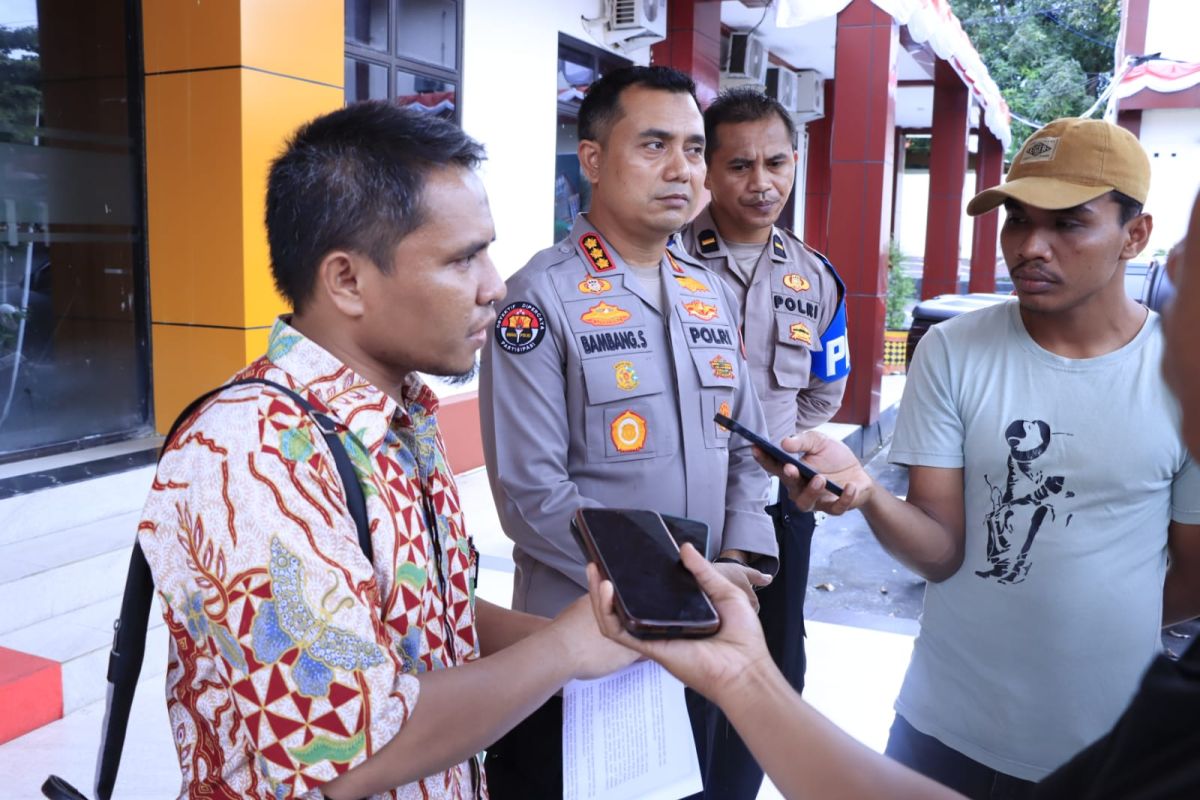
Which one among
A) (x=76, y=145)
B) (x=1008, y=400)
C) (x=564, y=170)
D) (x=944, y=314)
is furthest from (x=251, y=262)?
(x=944, y=314)

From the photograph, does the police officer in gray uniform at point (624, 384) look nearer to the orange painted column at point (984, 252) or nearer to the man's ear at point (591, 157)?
the man's ear at point (591, 157)

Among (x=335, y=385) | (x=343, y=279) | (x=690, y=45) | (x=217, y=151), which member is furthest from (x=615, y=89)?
(x=690, y=45)

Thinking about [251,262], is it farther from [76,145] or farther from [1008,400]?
[1008,400]

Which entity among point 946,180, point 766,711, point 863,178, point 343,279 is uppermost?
point 946,180

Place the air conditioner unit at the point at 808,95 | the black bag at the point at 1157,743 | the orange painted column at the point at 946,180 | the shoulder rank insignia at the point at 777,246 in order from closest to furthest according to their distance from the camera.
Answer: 1. the black bag at the point at 1157,743
2. the shoulder rank insignia at the point at 777,246
3. the air conditioner unit at the point at 808,95
4. the orange painted column at the point at 946,180

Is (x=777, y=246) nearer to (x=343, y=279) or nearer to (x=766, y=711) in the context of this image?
(x=343, y=279)

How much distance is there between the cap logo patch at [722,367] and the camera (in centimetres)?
219

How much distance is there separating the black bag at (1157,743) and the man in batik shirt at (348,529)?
0.61 m

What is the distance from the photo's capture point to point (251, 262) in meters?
3.99

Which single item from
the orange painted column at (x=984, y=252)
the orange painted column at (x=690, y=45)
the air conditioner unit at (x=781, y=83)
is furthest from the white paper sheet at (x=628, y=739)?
the orange painted column at (x=984, y=252)

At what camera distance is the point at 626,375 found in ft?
6.79

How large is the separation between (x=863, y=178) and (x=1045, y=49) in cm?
1797

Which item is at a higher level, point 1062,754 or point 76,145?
point 76,145

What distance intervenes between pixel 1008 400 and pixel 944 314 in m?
6.70
